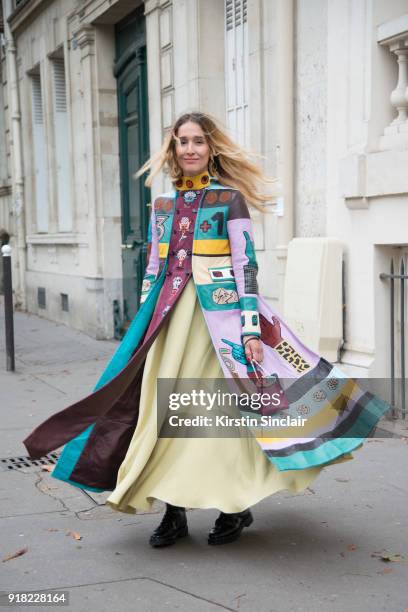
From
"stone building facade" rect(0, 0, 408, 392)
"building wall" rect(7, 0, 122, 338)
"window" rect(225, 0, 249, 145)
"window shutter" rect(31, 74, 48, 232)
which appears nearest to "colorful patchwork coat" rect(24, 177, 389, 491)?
"stone building facade" rect(0, 0, 408, 392)

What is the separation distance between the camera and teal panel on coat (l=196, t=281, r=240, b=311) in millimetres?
→ 3629

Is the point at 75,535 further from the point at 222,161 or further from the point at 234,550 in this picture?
the point at 222,161

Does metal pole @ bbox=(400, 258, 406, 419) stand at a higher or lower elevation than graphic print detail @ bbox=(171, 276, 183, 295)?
lower

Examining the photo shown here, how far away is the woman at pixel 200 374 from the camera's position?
3529 mm

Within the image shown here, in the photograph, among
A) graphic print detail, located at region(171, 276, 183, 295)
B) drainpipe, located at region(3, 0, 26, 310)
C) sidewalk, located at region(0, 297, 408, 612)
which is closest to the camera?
sidewalk, located at region(0, 297, 408, 612)

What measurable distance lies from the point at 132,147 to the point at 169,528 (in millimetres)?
7650

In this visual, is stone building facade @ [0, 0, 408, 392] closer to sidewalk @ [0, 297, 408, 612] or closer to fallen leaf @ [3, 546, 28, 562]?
sidewalk @ [0, 297, 408, 612]

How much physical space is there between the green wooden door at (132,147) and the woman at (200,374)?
627 centimetres

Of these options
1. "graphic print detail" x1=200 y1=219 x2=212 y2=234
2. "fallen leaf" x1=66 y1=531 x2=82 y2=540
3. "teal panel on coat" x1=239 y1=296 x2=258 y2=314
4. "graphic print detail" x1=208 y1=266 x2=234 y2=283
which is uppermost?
"graphic print detail" x1=200 y1=219 x2=212 y2=234

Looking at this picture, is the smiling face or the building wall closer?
the smiling face

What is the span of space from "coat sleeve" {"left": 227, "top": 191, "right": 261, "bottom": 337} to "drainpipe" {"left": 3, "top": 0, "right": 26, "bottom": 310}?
12.2 metres

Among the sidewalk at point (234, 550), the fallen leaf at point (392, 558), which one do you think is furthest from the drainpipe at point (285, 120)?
the fallen leaf at point (392, 558)

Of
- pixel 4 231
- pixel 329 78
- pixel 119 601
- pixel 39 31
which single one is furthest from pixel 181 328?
pixel 4 231

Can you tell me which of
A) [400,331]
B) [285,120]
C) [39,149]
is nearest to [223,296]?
[400,331]
